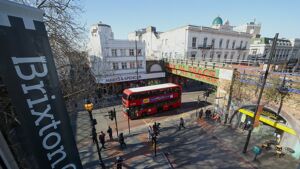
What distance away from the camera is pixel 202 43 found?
1090 inches

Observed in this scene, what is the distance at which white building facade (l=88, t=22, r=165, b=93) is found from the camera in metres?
21.7

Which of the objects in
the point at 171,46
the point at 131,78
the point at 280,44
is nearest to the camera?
the point at 131,78

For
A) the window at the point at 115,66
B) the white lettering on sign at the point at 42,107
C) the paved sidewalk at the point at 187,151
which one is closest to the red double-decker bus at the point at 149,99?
the paved sidewalk at the point at 187,151

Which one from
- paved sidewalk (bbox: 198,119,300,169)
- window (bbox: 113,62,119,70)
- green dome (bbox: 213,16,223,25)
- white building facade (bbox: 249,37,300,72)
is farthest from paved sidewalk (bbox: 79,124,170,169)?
green dome (bbox: 213,16,223,25)

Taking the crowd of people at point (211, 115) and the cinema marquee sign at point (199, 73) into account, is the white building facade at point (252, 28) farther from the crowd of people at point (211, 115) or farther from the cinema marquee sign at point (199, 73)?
the crowd of people at point (211, 115)

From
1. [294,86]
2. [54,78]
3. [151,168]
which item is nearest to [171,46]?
[294,86]

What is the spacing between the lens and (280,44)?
38.4 metres

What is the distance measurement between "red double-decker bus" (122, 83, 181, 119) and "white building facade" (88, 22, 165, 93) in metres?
8.08

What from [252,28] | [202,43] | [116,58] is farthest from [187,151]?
[252,28]

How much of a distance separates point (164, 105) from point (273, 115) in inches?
417

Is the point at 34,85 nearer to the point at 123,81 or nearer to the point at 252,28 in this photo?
the point at 123,81

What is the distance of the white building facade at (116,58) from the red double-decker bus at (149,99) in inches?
318

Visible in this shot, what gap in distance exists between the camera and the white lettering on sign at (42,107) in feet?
8.31

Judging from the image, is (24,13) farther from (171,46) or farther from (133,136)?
(171,46)
